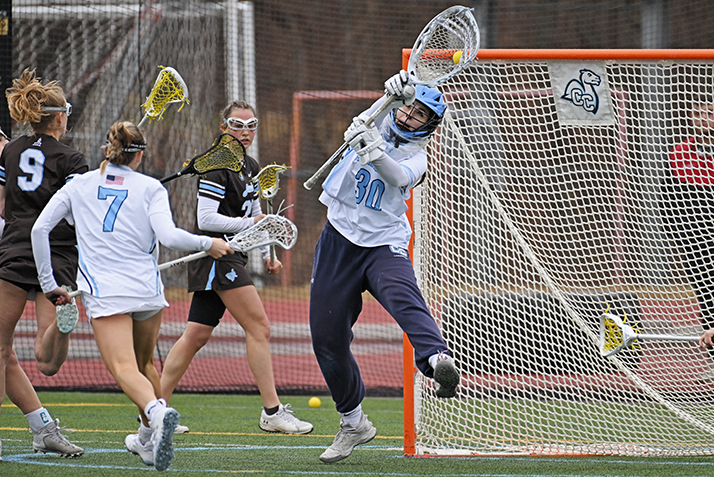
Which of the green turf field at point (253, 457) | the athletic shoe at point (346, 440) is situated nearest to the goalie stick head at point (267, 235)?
the athletic shoe at point (346, 440)

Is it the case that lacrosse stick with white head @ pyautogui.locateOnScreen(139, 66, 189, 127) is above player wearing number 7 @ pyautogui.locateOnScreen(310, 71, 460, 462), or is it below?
above

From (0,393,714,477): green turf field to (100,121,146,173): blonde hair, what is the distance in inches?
54.5

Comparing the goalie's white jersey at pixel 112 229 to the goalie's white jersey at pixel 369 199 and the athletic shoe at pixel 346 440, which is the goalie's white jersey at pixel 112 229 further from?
the athletic shoe at pixel 346 440

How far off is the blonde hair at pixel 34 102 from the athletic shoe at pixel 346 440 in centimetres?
212

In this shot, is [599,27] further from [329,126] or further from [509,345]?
[509,345]

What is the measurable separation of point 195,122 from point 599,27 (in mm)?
6735

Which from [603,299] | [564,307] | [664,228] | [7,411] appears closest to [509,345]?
[564,307]

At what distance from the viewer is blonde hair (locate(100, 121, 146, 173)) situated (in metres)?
3.86

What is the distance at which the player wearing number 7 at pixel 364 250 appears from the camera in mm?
3916

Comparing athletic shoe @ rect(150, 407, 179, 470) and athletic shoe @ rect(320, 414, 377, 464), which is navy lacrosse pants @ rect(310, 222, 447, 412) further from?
athletic shoe @ rect(150, 407, 179, 470)

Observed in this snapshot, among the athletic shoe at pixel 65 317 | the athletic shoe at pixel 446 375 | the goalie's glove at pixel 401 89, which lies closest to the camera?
the athletic shoe at pixel 446 375

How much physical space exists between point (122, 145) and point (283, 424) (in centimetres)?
207

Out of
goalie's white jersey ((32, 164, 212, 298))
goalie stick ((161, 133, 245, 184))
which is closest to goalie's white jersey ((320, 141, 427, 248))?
goalie's white jersey ((32, 164, 212, 298))

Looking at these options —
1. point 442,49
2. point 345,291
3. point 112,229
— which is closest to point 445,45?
point 442,49
